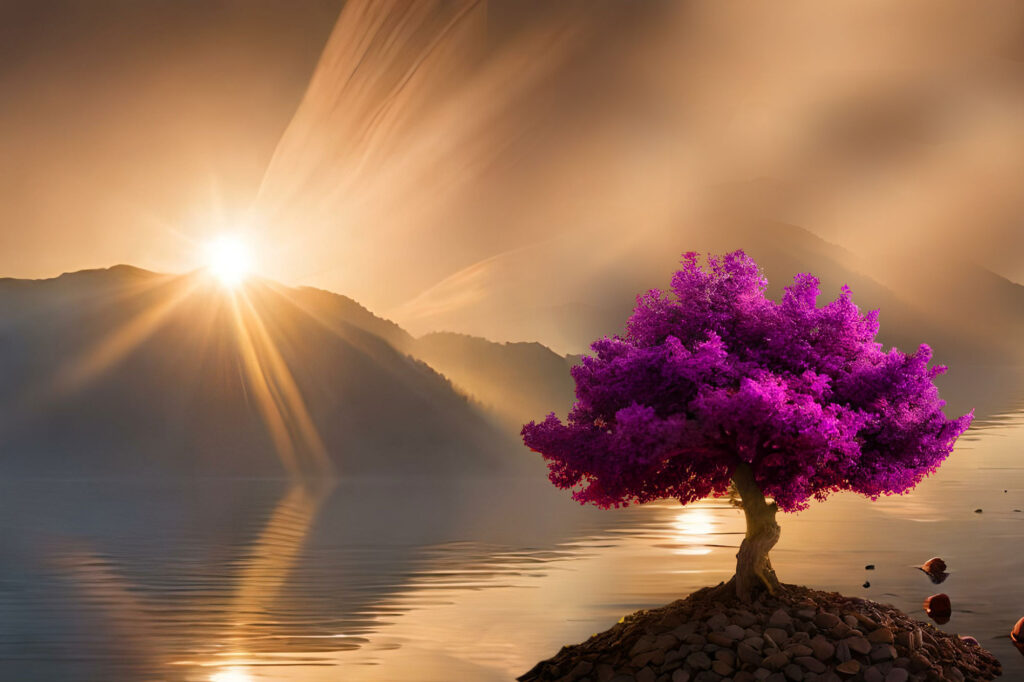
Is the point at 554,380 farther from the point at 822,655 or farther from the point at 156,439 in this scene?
the point at 822,655

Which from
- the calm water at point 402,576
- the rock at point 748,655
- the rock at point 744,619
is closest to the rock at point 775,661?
the rock at point 748,655

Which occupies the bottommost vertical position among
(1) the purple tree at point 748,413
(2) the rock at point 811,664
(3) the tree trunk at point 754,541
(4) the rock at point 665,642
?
(2) the rock at point 811,664

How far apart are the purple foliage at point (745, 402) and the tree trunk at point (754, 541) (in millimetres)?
314

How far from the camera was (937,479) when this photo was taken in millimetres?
82000

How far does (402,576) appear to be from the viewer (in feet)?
122

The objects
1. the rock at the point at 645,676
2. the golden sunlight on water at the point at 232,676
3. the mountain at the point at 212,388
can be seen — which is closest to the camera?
the rock at the point at 645,676

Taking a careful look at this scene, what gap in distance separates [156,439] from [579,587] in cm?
9834

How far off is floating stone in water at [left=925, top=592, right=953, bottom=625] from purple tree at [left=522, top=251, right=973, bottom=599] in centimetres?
793

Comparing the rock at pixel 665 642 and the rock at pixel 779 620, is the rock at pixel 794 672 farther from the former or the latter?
the rock at pixel 665 642

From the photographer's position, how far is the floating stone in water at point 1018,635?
24.7 meters

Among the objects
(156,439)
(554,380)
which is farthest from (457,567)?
(554,380)

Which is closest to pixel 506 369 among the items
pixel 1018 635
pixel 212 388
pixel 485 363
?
pixel 485 363

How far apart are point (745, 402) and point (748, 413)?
22cm

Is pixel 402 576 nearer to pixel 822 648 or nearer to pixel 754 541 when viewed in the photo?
pixel 754 541
